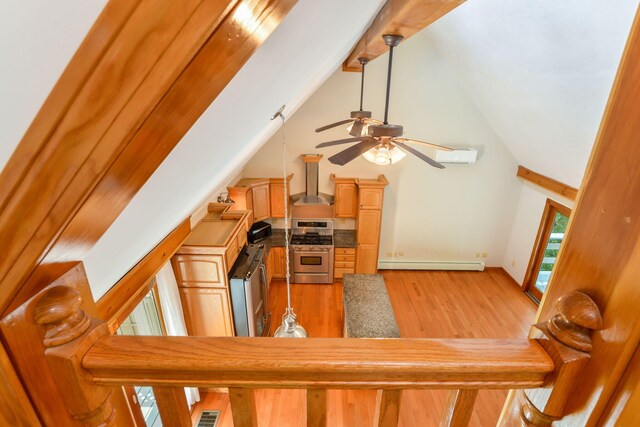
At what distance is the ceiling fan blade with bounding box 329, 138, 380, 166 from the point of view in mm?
1946

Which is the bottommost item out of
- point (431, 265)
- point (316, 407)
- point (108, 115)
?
point (431, 265)

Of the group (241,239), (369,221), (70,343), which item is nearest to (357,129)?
(241,239)

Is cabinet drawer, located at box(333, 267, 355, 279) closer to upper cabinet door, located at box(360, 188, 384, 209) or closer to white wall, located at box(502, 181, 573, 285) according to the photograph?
upper cabinet door, located at box(360, 188, 384, 209)

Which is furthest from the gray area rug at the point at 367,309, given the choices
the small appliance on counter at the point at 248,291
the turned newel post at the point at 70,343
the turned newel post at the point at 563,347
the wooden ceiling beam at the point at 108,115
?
the wooden ceiling beam at the point at 108,115

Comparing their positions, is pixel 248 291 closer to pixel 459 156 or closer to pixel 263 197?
pixel 263 197

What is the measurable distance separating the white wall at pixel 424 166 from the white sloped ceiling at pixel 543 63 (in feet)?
1.55

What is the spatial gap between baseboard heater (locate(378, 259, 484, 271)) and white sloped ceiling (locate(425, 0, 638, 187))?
6.85ft

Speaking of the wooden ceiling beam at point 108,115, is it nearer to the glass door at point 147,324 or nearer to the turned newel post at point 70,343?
the turned newel post at point 70,343

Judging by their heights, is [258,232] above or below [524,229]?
above

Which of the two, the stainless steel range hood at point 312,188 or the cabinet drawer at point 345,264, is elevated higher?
the stainless steel range hood at point 312,188

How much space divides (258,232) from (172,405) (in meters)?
3.97

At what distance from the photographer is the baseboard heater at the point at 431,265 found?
5.63 metres

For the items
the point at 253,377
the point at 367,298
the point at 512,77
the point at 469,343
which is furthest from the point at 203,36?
the point at 367,298

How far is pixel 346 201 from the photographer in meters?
5.20
